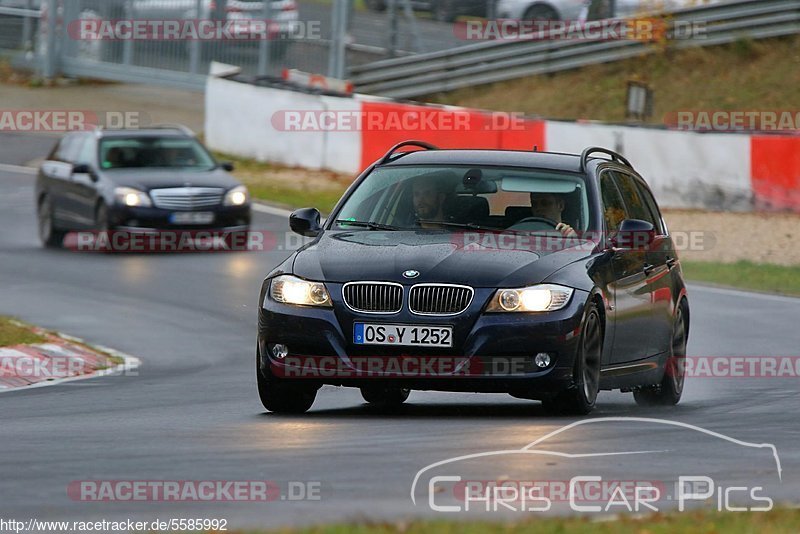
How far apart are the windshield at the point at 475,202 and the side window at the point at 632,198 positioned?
31.3 inches

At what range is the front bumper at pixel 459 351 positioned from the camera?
9438 millimetres

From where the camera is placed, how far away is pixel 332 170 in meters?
29.5

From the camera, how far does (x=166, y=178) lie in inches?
888

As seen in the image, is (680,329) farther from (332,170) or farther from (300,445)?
(332,170)

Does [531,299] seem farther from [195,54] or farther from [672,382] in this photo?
[195,54]

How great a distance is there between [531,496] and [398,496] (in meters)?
0.53

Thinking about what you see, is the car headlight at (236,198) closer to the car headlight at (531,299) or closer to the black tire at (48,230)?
the black tire at (48,230)

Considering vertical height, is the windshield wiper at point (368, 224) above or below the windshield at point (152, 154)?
above

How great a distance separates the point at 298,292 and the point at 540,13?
27.4m

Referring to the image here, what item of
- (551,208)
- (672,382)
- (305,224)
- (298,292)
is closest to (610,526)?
(298,292)

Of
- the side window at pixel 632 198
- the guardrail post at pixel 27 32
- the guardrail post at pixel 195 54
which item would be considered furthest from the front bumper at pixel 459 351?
the guardrail post at pixel 27 32

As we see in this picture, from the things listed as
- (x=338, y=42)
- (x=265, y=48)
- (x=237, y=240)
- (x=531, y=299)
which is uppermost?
(x=531, y=299)

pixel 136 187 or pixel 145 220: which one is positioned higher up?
pixel 136 187

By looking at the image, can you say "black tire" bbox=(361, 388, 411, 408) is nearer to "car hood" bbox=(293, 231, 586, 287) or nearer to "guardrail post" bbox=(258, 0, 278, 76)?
"car hood" bbox=(293, 231, 586, 287)
